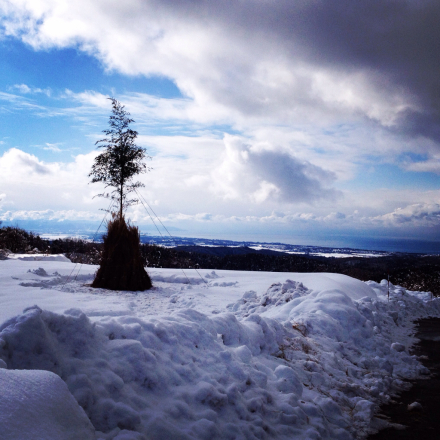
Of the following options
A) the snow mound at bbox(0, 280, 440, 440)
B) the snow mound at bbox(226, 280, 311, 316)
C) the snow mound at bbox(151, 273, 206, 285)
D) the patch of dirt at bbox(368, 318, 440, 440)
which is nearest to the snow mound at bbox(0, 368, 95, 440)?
the snow mound at bbox(0, 280, 440, 440)

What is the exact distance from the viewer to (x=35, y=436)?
126cm

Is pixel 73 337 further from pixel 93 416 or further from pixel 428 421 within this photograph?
pixel 428 421

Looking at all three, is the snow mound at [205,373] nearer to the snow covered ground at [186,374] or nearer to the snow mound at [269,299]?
the snow covered ground at [186,374]

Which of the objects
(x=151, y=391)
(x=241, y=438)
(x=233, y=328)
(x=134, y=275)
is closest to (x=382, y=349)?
(x=233, y=328)

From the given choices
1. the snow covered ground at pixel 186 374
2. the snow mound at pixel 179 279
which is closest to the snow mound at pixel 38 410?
the snow covered ground at pixel 186 374

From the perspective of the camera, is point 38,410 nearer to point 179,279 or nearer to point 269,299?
point 269,299

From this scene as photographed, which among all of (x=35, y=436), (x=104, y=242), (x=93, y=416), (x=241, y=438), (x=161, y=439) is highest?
(x=104, y=242)

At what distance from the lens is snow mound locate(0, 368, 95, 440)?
4.11ft

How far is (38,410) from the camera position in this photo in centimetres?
138

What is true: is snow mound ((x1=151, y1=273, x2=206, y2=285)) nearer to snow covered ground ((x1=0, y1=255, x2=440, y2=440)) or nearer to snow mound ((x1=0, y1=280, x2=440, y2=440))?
snow covered ground ((x1=0, y1=255, x2=440, y2=440))

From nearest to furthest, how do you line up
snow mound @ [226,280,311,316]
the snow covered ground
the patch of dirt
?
1. the snow covered ground
2. the patch of dirt
3. snow mound @ [226,280,311,316]

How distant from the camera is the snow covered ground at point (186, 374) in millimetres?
1628

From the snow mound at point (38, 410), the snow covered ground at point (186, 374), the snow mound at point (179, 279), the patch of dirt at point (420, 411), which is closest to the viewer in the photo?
the snow mound at point (38, 410)

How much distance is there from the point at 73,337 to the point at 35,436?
3.80 ft
